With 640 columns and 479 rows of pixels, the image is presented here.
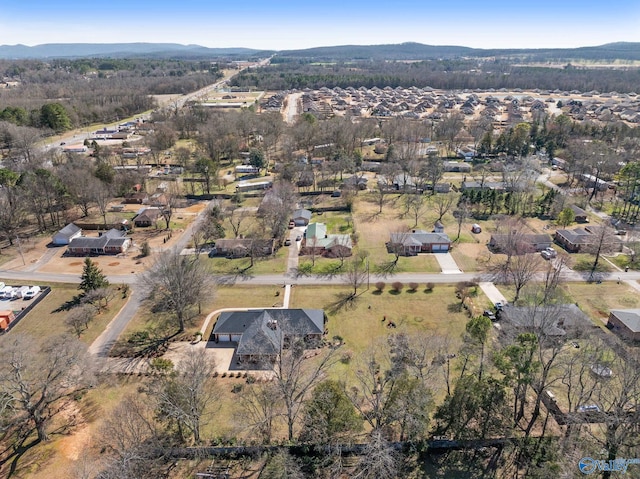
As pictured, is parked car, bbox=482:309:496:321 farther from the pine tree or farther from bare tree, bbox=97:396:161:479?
the pine tree

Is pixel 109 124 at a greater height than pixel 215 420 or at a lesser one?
greater

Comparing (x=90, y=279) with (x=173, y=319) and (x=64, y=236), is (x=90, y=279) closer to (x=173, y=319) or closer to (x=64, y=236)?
(x=173, y=319)

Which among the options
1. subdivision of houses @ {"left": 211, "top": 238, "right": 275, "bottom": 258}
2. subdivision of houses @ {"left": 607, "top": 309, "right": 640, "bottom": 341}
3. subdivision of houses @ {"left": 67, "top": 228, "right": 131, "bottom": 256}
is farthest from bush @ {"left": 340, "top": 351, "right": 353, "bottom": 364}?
subdivision of houses @ {"left": 67, "top": 228, "right": 131, "bottom": 256}

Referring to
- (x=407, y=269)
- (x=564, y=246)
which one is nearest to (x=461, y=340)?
(x=407, y=269)

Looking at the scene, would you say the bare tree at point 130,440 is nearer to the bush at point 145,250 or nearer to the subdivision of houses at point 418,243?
the bush at point 145,250

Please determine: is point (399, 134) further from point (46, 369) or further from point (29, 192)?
point (46, 369)
